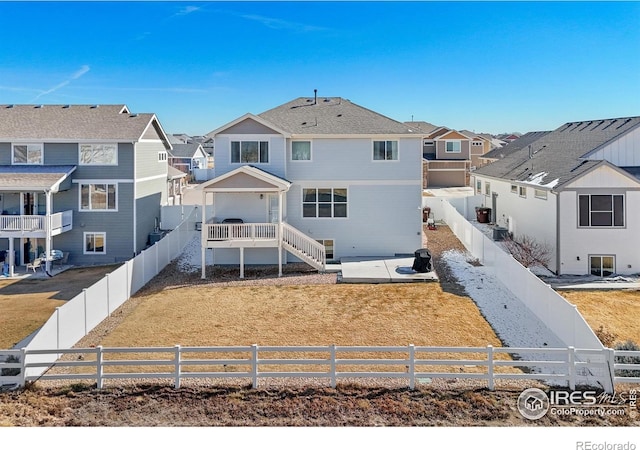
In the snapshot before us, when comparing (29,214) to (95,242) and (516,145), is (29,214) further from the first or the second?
(516,145)

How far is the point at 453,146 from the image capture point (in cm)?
5325

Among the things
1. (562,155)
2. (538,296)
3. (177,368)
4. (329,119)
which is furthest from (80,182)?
(562,155)

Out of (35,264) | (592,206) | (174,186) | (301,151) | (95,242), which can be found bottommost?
(35,264)

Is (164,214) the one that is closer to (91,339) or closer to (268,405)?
(91,339)

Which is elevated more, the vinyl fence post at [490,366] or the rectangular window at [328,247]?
the rectangular window at [328,247]

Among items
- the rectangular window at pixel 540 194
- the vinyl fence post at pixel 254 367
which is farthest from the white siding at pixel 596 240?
the vinyl fence post at pixel 254 367

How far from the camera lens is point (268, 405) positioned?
356 inches

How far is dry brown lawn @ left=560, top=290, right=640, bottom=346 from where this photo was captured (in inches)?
509

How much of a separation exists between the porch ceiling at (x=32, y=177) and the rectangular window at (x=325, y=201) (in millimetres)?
11155

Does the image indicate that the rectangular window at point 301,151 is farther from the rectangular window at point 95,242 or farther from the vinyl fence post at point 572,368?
the vinyl fence post at point 572,368

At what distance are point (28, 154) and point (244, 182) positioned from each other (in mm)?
11493

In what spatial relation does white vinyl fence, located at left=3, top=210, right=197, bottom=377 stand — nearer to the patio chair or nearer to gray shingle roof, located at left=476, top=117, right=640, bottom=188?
the patio chair

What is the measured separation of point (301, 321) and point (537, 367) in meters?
6.32

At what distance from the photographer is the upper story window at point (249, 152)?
21828mm
